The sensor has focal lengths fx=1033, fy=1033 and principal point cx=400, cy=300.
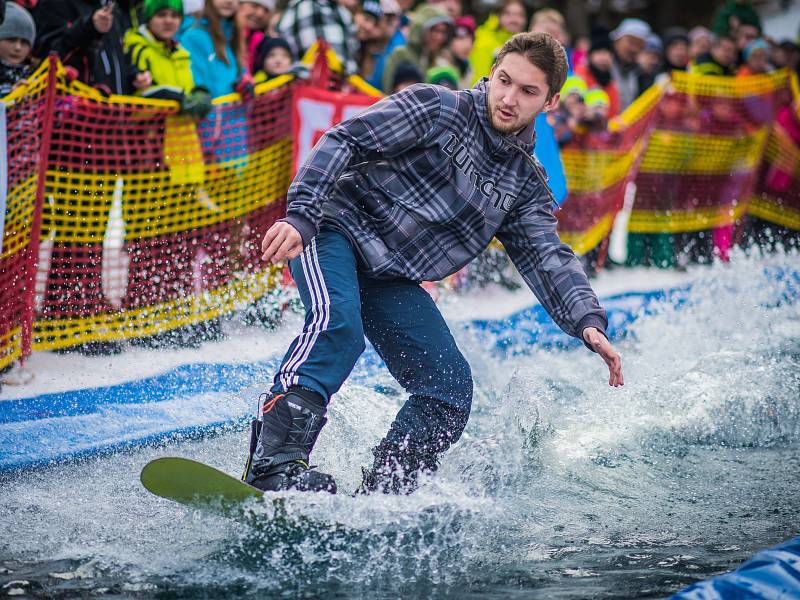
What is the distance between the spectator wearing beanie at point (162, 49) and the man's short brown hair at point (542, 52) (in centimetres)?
291

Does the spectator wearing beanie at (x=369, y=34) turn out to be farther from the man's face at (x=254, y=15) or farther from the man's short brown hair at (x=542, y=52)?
the man's short brown hair at (x=542, y=52)

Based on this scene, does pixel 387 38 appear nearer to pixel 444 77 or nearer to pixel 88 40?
pixel 444 77

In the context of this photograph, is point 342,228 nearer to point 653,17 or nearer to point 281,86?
point 281,86

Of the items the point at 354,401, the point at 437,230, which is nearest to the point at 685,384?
the point at 354,401

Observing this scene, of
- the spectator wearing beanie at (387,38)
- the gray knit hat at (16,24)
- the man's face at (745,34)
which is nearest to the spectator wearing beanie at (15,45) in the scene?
the gray knit hat at (16,24)

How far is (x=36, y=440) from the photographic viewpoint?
448 cm

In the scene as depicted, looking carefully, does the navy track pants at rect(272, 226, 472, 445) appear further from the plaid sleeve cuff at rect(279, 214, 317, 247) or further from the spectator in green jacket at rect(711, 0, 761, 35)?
the spectator in green jacket at rect(711, 0, 761, 35)

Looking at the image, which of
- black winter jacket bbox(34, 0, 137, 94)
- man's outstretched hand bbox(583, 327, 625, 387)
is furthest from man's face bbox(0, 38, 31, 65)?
man's outstretched hand bbox(583, 327, 625, 387)

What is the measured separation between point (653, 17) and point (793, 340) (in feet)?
56.0

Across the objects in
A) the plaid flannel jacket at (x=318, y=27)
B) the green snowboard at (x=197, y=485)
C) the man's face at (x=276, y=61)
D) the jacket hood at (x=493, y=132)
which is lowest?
the green snowboard at (x=197, y=485)

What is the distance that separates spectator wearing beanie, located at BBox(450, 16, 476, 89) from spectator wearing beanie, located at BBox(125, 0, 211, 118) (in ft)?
10.1

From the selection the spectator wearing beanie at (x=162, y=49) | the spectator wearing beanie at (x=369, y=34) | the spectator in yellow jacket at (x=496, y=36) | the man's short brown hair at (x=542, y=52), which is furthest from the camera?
the spectator in yellow jacket at (x=496, y=36)

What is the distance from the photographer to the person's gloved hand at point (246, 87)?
6.60m

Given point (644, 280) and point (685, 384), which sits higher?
point (685, 384)
